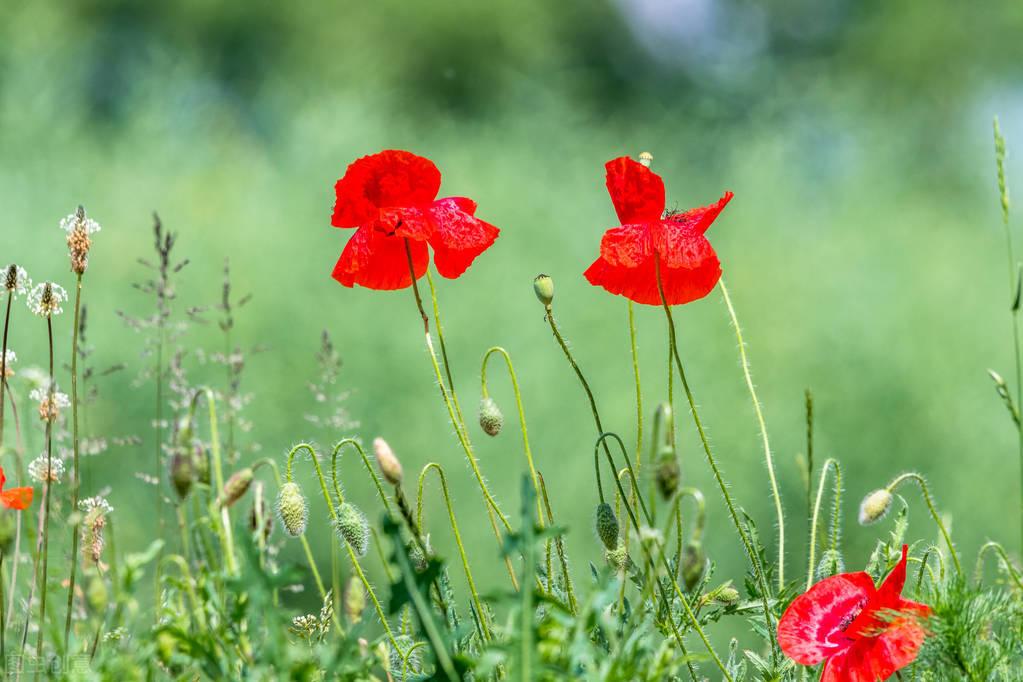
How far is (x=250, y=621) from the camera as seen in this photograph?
596 mm

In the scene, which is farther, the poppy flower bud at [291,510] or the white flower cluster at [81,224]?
the white flower cluster at [81,224]

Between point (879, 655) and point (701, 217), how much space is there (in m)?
0.30

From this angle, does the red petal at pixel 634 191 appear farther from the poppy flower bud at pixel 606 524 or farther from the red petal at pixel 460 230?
the poppy flower bud at pixel 606 524

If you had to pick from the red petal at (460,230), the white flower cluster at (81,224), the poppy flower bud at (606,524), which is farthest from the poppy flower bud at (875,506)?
the white flower cluster at (81,224)

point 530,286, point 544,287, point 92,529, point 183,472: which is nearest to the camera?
point 183,472

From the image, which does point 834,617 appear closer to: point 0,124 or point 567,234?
point 567,234

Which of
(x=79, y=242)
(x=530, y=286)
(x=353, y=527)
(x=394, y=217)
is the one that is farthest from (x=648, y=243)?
(x=530, y=286)

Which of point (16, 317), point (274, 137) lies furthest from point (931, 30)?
point (16, 317)

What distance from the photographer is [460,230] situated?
0.82 meters

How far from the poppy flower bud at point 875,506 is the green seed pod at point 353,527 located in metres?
0.31

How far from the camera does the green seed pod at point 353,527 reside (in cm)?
74

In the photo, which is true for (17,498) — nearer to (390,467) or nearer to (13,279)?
(13,279)

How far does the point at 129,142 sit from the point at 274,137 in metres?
0.31

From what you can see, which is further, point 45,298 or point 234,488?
point 45,298
